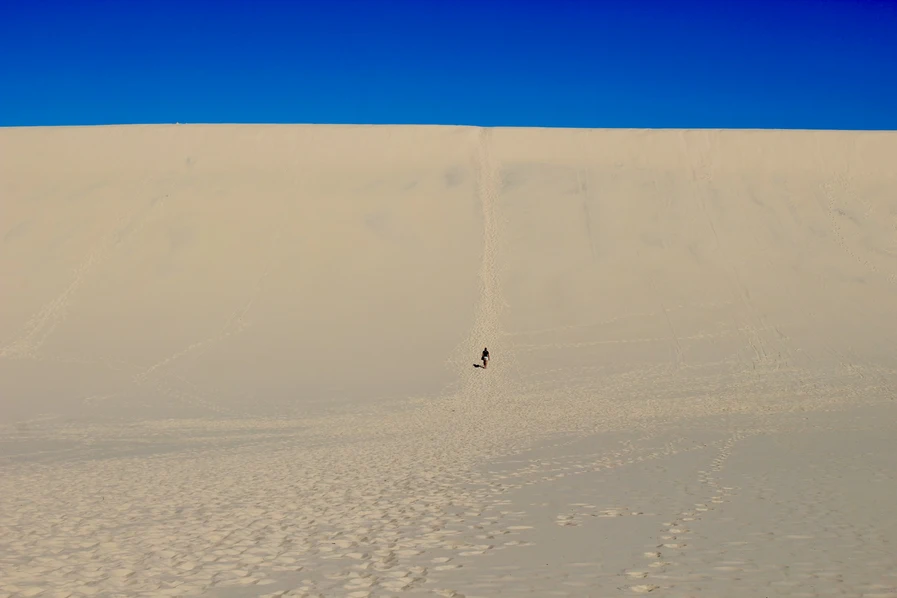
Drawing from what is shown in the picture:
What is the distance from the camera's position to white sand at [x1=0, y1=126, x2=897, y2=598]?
5391 mm

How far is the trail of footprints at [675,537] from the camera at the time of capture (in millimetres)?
4625

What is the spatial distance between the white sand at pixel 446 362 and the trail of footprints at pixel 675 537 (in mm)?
35

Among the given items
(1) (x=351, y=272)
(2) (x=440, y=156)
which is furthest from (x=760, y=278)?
(2) (x=440, y=156)

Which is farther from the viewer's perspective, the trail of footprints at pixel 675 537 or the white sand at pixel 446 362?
the white sand at pixel 446 362

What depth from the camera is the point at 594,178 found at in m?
28.3

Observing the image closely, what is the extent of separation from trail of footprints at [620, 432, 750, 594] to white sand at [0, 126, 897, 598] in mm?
35

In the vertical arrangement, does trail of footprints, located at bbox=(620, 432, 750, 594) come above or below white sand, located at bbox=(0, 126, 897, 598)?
below

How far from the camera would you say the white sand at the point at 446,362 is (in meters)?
5.39

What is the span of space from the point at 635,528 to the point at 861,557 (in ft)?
4.83

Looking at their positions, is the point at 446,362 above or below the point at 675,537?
above

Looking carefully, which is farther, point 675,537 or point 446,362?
point 446,362

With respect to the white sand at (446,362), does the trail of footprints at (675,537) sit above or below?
below

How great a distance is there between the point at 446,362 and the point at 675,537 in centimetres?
1170

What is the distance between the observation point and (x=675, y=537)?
5.45 meters
